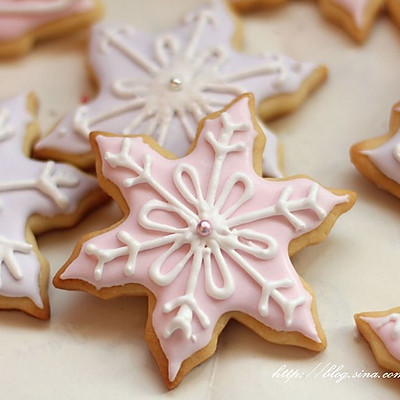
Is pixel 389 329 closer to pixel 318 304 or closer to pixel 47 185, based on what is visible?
pixel 318 304

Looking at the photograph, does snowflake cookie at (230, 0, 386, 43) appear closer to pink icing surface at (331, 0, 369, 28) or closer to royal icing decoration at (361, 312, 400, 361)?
pink icing surface at (331, 0, 369, 28)

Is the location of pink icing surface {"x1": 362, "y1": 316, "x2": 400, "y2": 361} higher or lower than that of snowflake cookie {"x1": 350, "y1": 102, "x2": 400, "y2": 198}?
lower

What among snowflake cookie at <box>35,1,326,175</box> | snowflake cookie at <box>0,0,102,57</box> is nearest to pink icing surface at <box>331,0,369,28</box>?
snowflake cookie at <box>35,1,326,175</box>

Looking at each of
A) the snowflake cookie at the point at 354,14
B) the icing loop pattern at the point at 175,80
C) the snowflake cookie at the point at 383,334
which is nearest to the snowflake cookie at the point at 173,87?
the icing loop pattern at the point at 175,80

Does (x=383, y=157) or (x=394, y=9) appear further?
(x=394, y=9)

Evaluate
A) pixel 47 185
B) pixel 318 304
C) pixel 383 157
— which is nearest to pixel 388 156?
pixel 383 157

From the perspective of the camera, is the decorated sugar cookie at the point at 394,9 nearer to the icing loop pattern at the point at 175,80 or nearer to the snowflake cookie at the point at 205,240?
the icing loop pattern at the point at 175,80

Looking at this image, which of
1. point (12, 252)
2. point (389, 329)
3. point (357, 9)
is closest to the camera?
point (389, 329)
